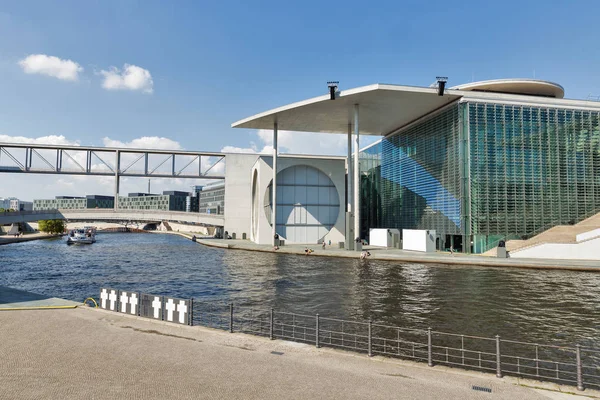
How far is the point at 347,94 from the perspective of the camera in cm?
4825

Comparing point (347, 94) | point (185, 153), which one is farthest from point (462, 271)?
point (185, 153)

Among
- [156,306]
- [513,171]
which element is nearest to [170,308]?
[156,306]

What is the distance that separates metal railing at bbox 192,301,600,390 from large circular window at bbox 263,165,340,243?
1770 inches

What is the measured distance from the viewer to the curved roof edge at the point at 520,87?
51.2 m

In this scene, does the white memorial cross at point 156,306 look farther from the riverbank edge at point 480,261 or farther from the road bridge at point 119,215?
the road bridge at point 119,215

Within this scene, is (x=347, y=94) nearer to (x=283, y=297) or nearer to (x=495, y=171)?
(x=495, y=171)

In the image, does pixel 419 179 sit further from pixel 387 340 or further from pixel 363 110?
pixel 387 340

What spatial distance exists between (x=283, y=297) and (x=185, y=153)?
8104cm

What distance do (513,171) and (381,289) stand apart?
31820mm

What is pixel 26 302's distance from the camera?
639 inches

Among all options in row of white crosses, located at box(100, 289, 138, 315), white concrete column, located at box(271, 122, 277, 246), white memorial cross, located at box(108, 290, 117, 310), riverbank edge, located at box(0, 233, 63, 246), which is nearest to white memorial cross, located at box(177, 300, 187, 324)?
row of white crosses, located at box(100, 289, 138, 315)

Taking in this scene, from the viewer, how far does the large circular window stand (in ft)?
208

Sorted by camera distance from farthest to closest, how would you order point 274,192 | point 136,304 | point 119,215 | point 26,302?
point 119,215 < point 274,192 < point 26,302 < point 136,304

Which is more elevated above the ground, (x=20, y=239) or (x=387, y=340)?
(x=387, y=340)
